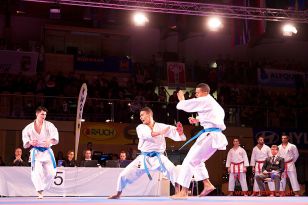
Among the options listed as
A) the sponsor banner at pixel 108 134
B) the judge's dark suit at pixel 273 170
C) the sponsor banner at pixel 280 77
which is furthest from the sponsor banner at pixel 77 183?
the sponsor banner at pixel 280 77

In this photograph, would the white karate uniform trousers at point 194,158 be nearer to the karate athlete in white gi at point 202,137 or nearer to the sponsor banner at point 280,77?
the karate athlete in white gi at point 202,137

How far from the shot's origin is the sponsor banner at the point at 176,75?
856 inches

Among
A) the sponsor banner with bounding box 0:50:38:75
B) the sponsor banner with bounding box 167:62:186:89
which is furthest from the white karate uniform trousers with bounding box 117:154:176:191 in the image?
the sponsor banner with bounding box 167:62:186:89

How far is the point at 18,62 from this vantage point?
19500mm

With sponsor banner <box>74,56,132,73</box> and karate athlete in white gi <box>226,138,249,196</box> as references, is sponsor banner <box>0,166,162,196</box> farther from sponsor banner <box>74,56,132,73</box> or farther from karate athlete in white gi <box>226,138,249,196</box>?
sponsor banner <box>74,56,132,73</box>

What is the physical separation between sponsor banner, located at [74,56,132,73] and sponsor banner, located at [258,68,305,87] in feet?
19.3

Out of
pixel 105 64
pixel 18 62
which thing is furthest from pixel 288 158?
pixel 18 62

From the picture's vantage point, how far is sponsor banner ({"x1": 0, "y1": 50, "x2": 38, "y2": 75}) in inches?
760

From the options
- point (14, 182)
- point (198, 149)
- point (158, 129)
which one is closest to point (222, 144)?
point (198, 149)

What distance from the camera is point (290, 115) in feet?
64.1

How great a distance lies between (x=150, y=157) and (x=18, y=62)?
1221cm

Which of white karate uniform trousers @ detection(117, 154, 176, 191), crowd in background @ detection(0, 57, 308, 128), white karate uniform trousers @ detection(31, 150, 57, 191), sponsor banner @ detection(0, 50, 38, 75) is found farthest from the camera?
sponsor banner @ detection(0, 50, 38, 75)

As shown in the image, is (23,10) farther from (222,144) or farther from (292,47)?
(222,144)

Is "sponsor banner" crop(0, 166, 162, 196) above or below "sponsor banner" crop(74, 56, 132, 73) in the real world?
below
